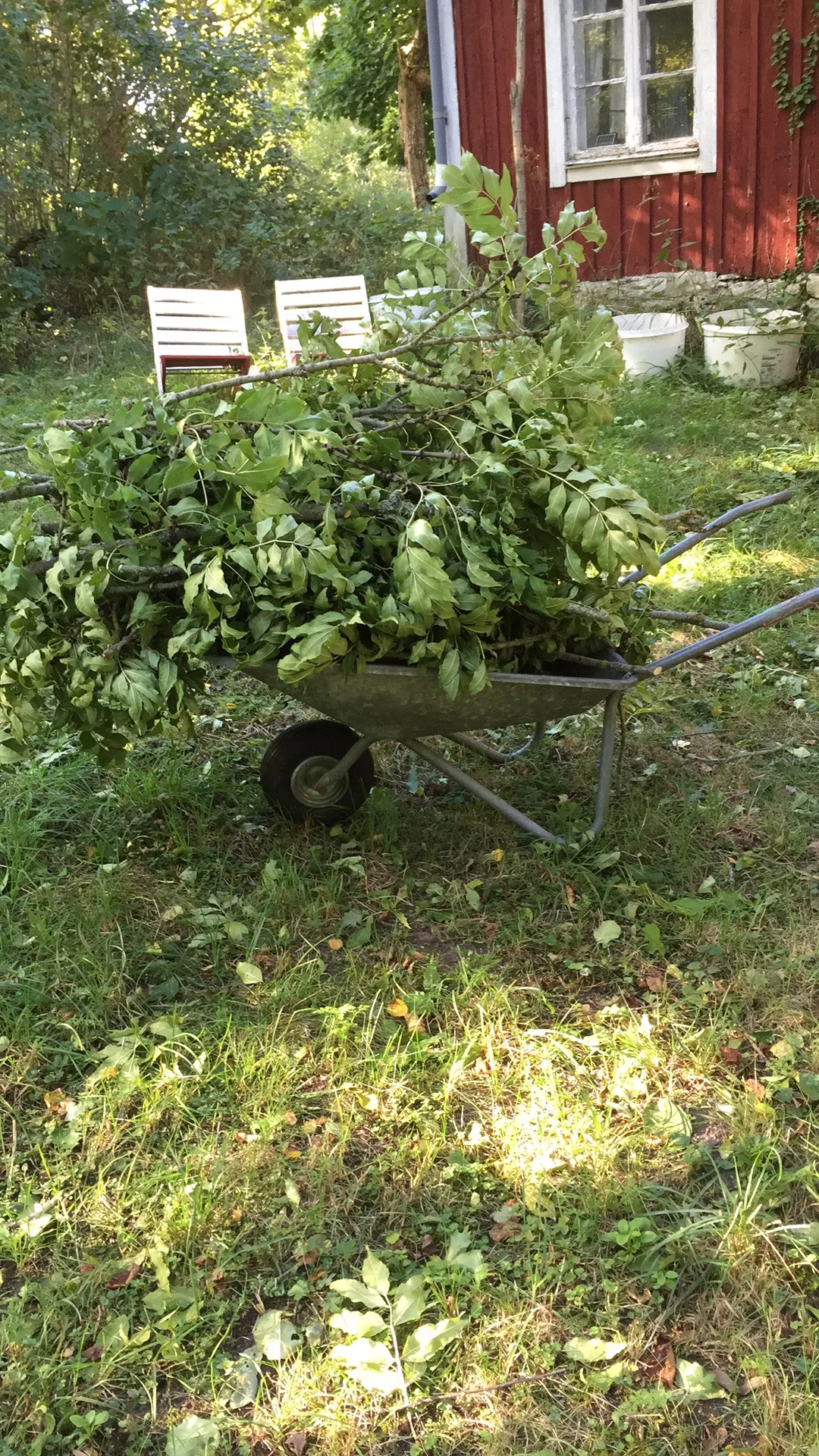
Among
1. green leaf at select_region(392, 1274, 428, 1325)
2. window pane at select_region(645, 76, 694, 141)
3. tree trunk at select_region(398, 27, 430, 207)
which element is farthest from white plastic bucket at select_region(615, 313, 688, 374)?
green leaf at select_region(392, 1274, 428, 1325)

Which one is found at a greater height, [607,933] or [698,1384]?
[607,933]

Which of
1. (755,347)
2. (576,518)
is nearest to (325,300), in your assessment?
(755,347)

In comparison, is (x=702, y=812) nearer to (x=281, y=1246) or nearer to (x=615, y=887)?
(x=615, y=887)

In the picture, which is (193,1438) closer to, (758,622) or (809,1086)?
(809,1086)

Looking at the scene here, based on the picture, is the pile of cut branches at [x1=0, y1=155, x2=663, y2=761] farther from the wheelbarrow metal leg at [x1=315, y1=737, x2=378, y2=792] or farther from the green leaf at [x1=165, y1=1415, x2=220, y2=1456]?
the green leaf at [x1=165, y1=1415, x2=220, y2=1456]

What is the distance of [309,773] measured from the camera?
2.95m

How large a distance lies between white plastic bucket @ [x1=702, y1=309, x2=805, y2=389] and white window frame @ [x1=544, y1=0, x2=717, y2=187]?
1.19 metres

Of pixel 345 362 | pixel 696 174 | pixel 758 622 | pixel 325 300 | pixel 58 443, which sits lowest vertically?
pixel 758 622

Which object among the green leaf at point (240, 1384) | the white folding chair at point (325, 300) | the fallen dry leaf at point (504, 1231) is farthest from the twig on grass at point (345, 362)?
the white folding chair at point (325, 300)

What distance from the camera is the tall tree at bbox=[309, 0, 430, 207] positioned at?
12117 millimetres

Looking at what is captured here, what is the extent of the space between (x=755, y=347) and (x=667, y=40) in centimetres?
232

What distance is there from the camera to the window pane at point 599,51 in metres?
7.38

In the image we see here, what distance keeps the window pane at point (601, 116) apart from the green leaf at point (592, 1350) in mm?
7732

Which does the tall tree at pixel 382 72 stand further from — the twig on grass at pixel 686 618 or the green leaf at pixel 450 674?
the green leaf at pixel 450 674
